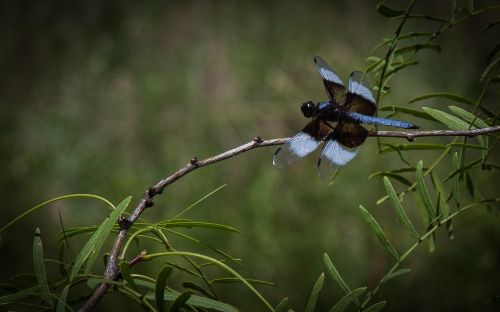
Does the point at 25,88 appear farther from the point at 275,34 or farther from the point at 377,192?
the point at 377,192

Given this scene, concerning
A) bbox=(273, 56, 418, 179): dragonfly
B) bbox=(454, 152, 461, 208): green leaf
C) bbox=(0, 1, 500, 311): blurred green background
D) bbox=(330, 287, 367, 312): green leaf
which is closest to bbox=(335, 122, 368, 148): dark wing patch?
bbox=(273, 56, 418, 179): dragonfly

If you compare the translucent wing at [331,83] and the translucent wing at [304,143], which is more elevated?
the translucent wing at [331,83]

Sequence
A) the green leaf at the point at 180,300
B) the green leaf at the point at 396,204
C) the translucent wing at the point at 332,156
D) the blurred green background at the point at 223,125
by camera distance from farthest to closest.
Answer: the blurred green background at the point at 223,125 → the translucent wing at the point at 332,156 → the green leaf at the point at 396,204 → the green leaf at the point at 180,300

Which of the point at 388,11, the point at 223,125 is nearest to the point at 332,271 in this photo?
the point at 388,11

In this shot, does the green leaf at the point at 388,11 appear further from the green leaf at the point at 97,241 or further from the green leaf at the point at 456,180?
the green leaf at the point at 97,241

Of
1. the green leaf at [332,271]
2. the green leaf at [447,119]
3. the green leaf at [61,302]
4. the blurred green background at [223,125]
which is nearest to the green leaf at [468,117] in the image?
the green leaf at [447,119]

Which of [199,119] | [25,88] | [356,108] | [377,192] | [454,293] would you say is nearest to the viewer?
[356,108]

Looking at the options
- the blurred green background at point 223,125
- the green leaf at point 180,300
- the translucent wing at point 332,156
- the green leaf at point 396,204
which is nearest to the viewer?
the green leaf at point 180,300

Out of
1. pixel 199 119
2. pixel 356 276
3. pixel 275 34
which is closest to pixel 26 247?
pixel 199 119
